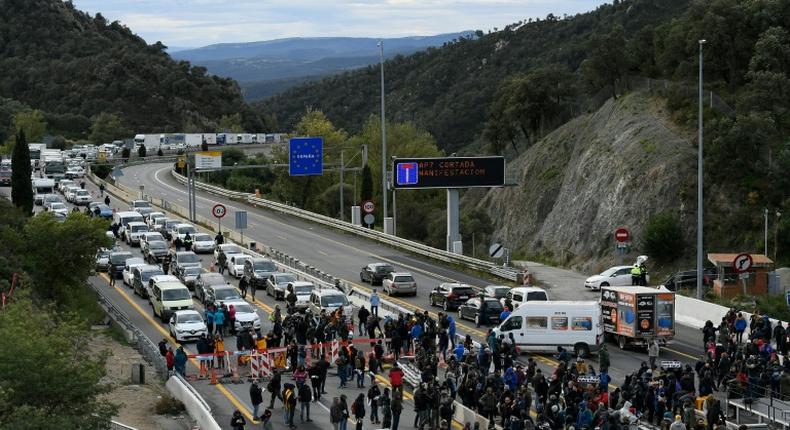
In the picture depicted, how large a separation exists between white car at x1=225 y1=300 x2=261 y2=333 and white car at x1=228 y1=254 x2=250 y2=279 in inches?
431

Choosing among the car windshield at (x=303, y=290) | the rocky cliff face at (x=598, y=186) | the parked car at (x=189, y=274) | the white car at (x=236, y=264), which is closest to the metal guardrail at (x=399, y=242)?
the rocky cliff face at (x=598, y=186)

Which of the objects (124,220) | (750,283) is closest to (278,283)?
(750,283)

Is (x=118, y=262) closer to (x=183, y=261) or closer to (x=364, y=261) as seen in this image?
(x=183, y=261)

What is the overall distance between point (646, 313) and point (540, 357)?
11.4 ft

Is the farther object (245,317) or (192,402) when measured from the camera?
(245,317)

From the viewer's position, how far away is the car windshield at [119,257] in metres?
53.6

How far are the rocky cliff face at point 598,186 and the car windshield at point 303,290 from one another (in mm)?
20810

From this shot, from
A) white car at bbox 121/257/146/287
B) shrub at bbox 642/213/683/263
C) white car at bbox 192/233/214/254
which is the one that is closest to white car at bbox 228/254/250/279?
white car at bbox 121/257/146/287

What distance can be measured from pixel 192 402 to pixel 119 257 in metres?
25.1

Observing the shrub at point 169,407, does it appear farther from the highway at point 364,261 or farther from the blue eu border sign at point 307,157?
the blue eu border sign at point 307,157

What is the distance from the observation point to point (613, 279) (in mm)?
50000

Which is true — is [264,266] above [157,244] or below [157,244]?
below

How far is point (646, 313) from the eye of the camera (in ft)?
121

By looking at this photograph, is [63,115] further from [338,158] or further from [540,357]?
[540,357]
